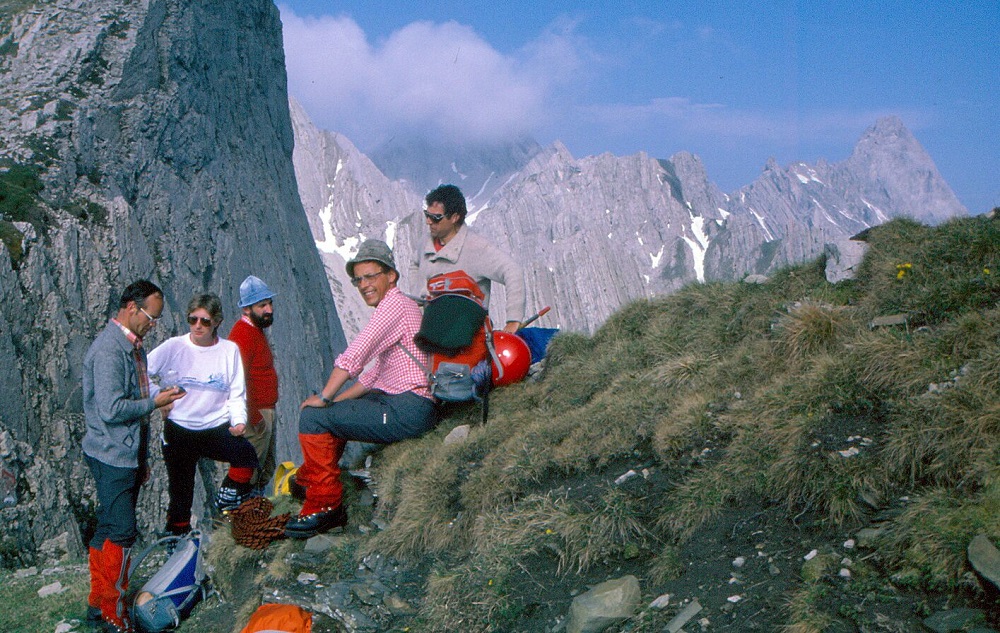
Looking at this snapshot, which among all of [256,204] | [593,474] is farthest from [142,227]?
[593,474]

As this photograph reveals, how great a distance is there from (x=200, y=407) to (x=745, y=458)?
580 centimetres

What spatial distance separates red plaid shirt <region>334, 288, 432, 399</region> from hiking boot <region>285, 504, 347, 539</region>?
1.33 metres

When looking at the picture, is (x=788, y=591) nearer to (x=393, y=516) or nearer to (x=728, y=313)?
(x=393, y=516)

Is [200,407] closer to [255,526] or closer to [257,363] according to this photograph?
[257,363]

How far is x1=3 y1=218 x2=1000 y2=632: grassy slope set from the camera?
395 centimetres

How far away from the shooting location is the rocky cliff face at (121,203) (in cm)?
2419

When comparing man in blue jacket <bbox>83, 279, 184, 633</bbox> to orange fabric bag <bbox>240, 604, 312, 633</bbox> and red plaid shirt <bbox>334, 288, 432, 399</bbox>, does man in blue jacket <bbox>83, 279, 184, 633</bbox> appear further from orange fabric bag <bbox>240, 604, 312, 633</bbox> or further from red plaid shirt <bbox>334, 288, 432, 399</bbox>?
orange fabric bag <bbox>240, 604, 312, 633</bbox>

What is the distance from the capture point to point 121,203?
35500mm

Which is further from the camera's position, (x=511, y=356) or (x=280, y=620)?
(x=511, y=356)

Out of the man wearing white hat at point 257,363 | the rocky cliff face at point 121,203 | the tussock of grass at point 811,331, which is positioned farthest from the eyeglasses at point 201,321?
the rocky cliff face at point 121,203

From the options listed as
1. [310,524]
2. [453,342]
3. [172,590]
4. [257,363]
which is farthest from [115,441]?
[453,342]

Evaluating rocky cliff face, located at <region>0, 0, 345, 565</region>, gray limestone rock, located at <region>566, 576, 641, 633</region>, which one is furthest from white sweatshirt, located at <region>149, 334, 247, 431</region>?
rocky cliff face, located at <region>0, 0, 345, 565</region>

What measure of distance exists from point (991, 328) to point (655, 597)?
3201mm

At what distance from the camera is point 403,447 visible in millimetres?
7828
